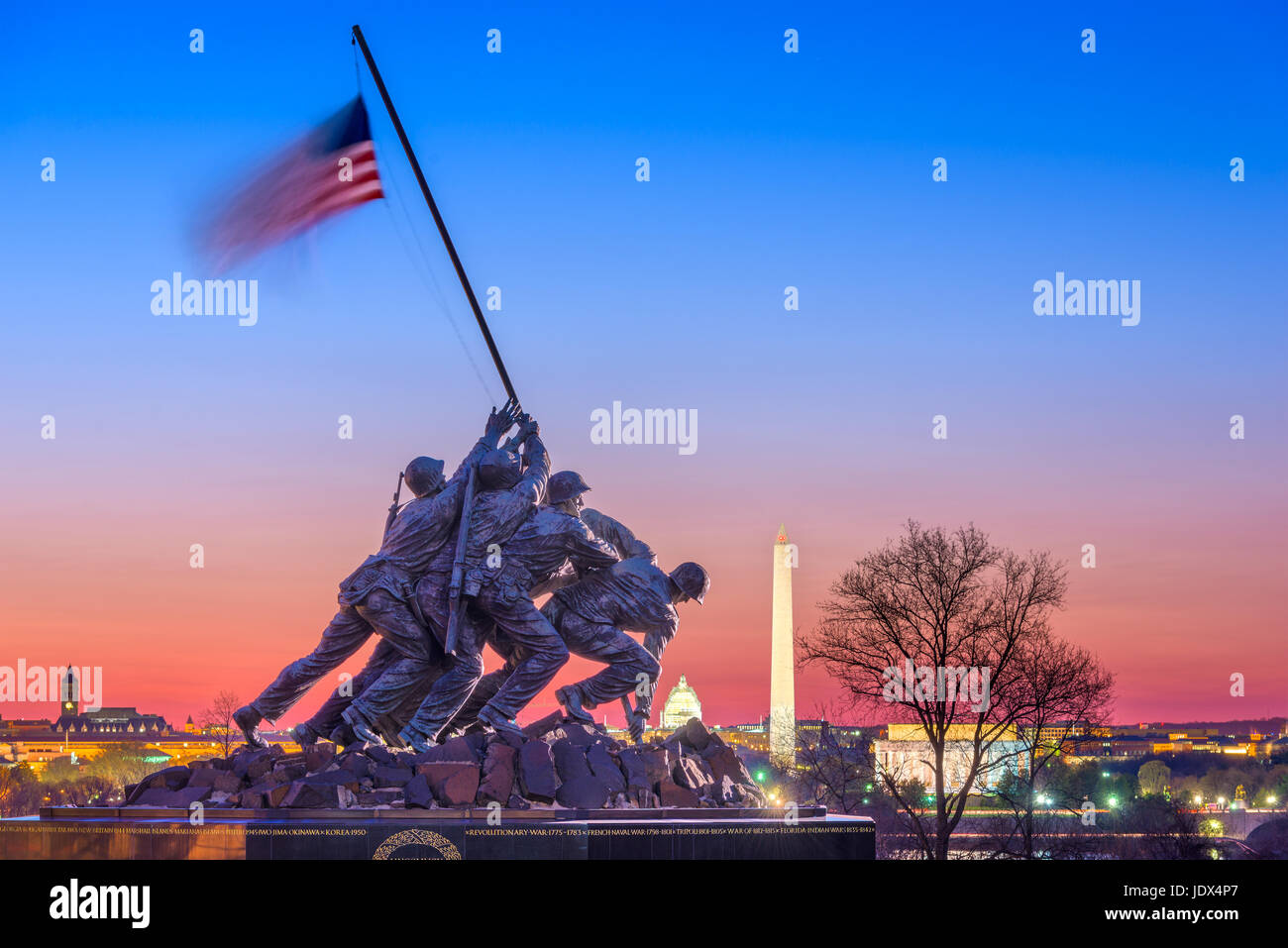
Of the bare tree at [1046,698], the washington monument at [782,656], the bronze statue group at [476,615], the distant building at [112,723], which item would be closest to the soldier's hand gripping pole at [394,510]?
the bronze statue group at [476,615]

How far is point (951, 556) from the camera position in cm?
3234

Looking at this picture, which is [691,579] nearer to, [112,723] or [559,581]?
[559,581]

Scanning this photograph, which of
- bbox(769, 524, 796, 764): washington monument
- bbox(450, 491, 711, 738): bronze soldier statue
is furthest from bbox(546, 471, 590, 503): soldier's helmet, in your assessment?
bbox(769, 524, 796, 764): washington monument

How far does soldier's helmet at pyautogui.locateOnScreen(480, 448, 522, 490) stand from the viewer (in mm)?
19641

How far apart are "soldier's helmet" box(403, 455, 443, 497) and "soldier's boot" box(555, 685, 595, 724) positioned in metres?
2.77

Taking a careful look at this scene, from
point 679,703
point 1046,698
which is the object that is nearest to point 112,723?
point 679,703

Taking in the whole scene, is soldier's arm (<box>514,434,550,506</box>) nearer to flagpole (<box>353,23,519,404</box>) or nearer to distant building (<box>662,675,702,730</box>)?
flagpole (<box>353,23,519,404</box>)

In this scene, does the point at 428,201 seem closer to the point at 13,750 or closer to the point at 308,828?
the point at 308,828
